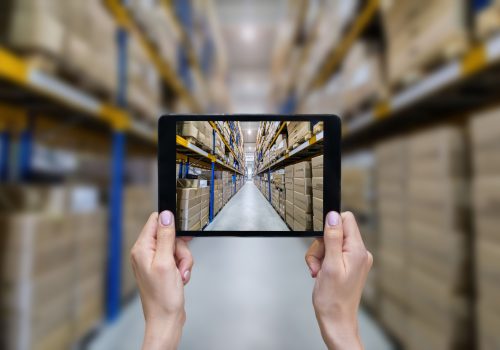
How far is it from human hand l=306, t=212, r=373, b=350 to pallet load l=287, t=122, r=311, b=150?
0.22m

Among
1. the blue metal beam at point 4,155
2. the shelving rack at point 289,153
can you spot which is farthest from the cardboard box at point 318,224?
the blue metal beam at point 4,155

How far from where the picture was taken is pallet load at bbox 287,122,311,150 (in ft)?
1.85

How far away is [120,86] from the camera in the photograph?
167 cm

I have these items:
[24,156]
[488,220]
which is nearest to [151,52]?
[24,156]

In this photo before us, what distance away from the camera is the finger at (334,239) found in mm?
420

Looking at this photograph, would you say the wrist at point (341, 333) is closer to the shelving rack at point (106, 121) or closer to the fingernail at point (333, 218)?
the fingernail at point (333, 218)

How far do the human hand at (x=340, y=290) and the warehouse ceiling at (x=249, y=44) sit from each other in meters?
6.48

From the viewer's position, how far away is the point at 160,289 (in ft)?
1.35

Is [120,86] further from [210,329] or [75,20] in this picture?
[210,329]

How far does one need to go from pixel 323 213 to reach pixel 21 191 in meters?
1.42

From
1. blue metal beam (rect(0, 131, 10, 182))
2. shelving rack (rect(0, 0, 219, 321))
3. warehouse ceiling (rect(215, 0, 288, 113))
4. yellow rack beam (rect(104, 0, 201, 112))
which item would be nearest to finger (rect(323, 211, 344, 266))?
shelving rack (rect(0, 0, 219, 321))

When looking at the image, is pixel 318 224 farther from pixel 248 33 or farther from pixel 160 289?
pixel 248 33

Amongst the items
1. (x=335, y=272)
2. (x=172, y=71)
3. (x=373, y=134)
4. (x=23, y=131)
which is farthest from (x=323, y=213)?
(x=172, y=71)

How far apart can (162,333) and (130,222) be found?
1655 mm
